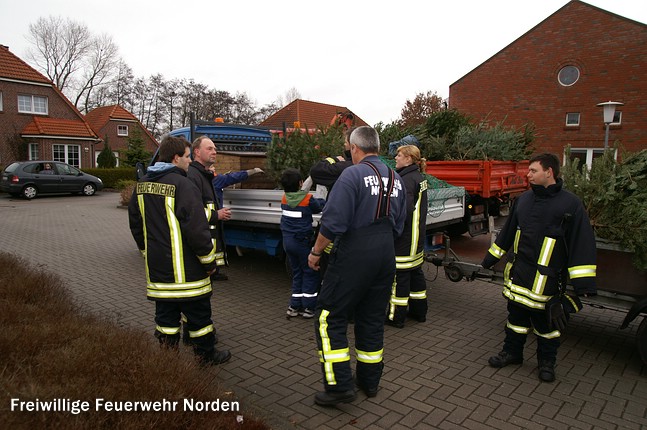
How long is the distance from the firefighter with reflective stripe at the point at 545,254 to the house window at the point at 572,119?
21746mm

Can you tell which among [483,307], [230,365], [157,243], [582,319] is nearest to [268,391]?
[230,365]

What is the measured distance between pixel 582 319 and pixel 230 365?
3825 millimetres

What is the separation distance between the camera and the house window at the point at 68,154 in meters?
28.6

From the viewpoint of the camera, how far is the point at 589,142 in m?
22.3

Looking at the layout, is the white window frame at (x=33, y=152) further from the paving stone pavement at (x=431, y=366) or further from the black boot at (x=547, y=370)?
the black boot at (x=547, y=370)

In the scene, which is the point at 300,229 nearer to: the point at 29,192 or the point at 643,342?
the point at 643,342

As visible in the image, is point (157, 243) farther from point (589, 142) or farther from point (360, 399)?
point (589, 142)

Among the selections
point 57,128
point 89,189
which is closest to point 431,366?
point 89,189

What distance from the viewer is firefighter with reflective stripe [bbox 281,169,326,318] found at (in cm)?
500

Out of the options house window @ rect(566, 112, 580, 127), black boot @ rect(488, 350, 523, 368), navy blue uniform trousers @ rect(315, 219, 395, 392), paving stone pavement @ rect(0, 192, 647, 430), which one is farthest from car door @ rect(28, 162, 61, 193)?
house window @ rect(566, 112, 580, 127)

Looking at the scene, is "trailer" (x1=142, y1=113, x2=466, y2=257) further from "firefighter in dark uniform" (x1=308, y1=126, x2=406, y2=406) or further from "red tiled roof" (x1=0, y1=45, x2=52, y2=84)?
"red tiled roof" (x1=0, y1=45, x2=52, y2=84)

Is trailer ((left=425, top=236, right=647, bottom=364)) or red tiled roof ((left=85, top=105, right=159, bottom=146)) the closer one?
trailer ((left=425, top=236, right=647, bottom=364))

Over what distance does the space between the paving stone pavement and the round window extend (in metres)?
19.7

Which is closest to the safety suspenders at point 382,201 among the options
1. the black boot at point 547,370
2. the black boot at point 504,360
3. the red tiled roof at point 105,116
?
the black boot at point 504,360
